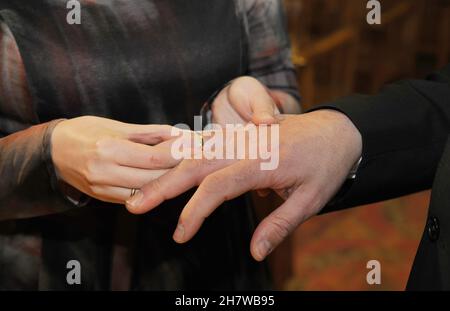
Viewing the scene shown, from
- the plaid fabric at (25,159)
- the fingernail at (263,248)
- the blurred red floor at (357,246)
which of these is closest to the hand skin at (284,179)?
the fingernail at (263,248)

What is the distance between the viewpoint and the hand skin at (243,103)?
0.92 meters

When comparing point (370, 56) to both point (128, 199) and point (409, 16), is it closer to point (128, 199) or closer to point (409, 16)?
point (409, 16)

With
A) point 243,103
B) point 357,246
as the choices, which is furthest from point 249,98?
point 357,246

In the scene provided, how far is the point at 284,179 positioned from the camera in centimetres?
81

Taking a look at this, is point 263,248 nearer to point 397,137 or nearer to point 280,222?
point 280,222

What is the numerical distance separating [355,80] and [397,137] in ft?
9.68

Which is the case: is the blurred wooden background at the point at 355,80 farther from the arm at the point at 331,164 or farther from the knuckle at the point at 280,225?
the knuckle at the point at 280,225

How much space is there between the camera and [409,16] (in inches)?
154

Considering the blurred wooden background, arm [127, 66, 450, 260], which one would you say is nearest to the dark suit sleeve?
arm [127, 66, 450, 260]

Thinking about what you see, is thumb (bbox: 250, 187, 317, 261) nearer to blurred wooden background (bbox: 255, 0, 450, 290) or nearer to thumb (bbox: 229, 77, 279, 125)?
thumb (bbox: 229, 77, 279, 125)

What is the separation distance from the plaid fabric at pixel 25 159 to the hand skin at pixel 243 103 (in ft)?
0.36

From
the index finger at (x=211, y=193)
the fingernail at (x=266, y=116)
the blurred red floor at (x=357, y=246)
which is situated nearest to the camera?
the index finger at (x=211, y=193)

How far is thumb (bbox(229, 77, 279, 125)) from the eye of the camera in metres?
0.92

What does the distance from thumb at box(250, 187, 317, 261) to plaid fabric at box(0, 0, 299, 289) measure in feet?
0.97
